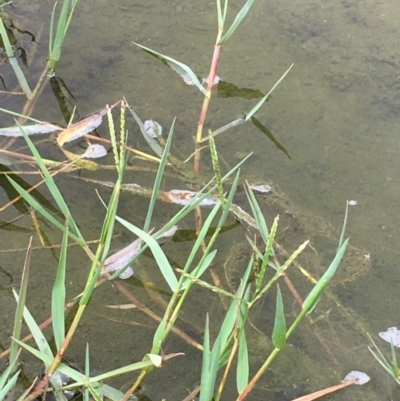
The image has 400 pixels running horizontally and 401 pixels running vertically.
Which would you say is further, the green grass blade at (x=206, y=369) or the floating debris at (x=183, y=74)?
the floating debris at (x=183, y=74)

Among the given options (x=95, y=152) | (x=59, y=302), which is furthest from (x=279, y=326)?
(x=95, y=152)

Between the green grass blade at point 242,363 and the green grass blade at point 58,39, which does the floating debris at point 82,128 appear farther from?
the green grass blade at point 242,363

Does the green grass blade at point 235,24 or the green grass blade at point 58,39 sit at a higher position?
the green grass blade at point 235,24

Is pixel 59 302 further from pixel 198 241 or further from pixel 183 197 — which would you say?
pixel 183 197

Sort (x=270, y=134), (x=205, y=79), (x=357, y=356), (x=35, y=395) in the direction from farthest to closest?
1. (x=205, y=79)
2. (x=270, y=134)
3. (x=357, y=356)
4. (x=35, y=395)

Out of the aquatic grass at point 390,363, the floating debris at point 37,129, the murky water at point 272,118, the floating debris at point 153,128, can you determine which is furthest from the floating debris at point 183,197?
the aquatic grass at point 390,363

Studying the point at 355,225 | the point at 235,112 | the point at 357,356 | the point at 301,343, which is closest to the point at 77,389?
the point at 301,343

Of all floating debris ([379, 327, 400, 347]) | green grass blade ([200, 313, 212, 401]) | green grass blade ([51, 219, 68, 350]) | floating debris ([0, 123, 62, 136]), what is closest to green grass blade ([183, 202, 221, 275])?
green grass blade ([200, 313, 212, 401])

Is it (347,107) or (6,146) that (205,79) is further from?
(6,146)
